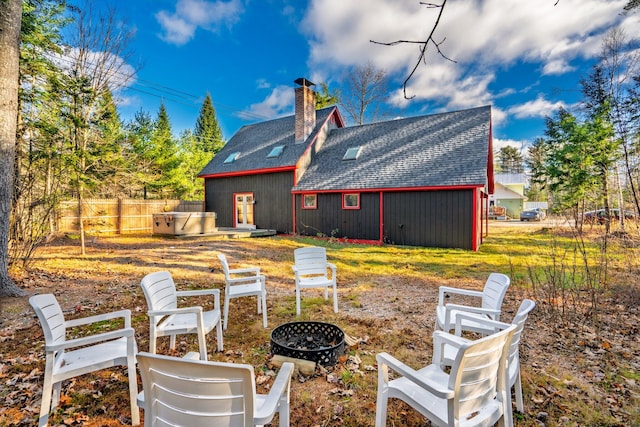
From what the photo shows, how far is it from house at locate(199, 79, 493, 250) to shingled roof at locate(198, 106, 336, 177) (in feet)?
0.25

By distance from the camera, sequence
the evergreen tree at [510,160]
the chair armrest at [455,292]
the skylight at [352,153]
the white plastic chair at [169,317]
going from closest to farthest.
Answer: the white plastic chair at [169,317]
the chair armrest at [455,292]
the skylight at [352,153]
the evergreen tree at [510,160]

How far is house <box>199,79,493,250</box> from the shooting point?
10.8 meters

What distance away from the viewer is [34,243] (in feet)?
19.6

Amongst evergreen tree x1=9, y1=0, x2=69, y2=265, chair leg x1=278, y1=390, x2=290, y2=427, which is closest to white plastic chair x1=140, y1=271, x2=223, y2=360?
chair leg x1=278, y1=390, x2=290, y2=427

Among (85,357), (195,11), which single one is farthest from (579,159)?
(85,357)

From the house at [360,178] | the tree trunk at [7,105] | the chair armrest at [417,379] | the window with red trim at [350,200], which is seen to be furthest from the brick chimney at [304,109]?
the chair armrest at [417,379]

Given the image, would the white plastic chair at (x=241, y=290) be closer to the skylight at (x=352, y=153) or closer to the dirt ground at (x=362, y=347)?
the dirt ground at (x=362, y=347)

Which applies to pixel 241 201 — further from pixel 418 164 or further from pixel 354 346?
pixel 354 346

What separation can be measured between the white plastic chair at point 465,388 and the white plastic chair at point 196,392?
875mm

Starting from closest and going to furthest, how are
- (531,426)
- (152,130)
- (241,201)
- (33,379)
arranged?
(531,426) < (33,379) < (241,201) < (152,130)

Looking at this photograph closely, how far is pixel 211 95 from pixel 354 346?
39555mm

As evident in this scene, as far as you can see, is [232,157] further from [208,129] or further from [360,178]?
[208,129]

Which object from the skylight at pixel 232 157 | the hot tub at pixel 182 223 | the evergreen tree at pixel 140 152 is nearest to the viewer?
the hot tub at pixel 182 223

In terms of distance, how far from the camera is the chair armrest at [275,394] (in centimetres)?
153
